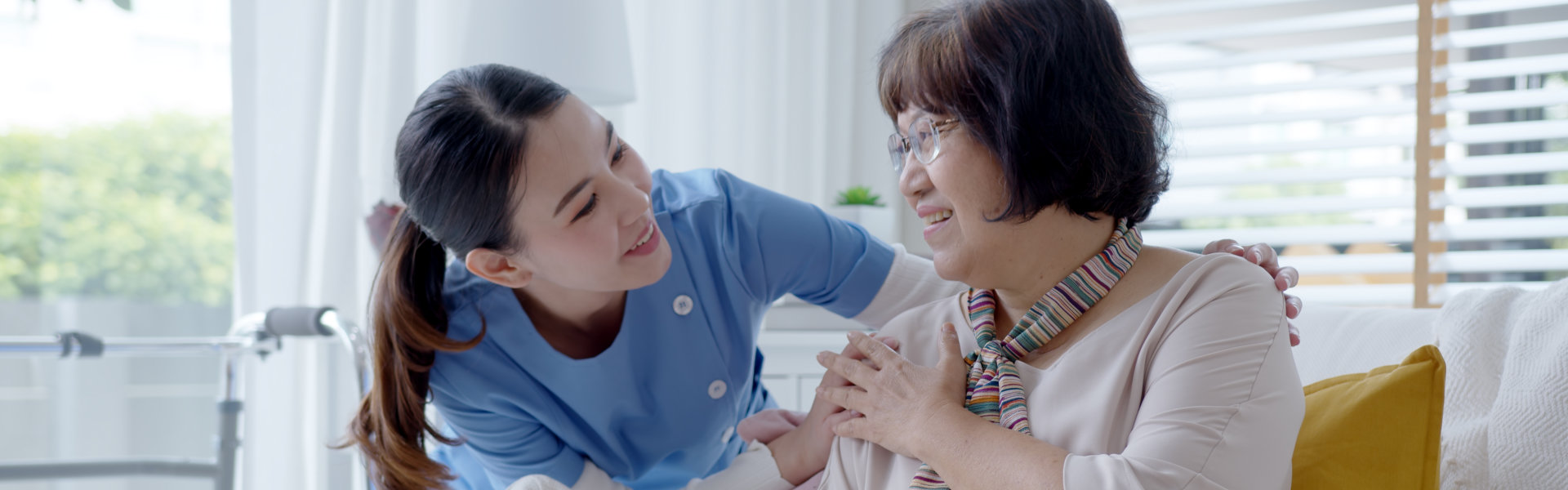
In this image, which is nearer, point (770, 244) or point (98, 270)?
point (770, 244)

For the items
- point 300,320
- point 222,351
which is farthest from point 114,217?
point 300,320

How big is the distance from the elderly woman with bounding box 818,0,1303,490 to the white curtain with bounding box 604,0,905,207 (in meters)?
1.65

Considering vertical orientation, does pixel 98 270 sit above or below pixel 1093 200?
below

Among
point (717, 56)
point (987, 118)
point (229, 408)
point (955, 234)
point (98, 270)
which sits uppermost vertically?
point (717, 56)

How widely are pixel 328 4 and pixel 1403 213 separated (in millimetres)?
2629

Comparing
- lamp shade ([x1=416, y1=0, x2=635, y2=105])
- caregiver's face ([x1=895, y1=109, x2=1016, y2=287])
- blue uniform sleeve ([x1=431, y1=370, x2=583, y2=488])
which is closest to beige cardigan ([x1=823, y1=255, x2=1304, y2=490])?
caregiver's face ([x1=895, y1=109, x2=1016, y2=287])

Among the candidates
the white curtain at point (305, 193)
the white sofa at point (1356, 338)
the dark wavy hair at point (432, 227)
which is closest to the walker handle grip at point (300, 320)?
the dark wavy hair at point (432, 227)

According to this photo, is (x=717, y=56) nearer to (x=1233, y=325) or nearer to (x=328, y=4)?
(x=328, y=4)

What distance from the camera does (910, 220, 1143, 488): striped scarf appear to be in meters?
1.00

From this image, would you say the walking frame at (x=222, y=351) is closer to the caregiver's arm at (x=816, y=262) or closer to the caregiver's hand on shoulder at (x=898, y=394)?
the caregiver's arm at (x=816, y=262)

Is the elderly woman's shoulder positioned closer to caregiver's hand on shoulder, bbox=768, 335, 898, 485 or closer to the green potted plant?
caregiver's hand on shoulder, bbox=768, 335, 898, 485

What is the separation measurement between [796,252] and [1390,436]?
2.60ft

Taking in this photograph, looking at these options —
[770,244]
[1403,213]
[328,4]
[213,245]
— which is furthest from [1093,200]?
[1403,213]

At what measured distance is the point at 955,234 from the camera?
1.09 metres
